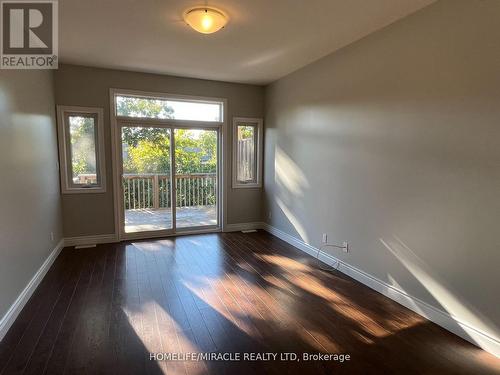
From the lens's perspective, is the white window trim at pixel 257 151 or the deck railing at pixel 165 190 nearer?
the deck railing at pixel 165 190

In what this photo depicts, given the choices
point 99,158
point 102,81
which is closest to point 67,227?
point 99,158

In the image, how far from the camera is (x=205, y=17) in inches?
99.9

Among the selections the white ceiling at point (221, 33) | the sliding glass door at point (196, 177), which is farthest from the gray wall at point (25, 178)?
the sliding glass door at point (196, 177)

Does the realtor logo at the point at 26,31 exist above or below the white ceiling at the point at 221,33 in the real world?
below

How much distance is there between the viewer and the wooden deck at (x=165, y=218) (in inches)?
190

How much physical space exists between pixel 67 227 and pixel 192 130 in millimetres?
2503

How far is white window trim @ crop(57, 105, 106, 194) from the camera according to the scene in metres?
4.21

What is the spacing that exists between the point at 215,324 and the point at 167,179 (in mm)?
3085

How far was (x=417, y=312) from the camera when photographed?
8.61ft

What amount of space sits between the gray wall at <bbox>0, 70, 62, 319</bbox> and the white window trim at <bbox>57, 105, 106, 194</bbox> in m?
0.17

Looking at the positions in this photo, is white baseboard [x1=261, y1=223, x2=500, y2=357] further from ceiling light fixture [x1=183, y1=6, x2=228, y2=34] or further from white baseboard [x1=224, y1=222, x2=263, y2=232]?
ceiling light fixture [x1=183, y1=6, x2=228, y2=34]

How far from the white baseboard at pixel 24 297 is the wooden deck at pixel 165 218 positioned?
1.19 metres

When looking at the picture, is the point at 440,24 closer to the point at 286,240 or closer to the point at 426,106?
the point at 426,106

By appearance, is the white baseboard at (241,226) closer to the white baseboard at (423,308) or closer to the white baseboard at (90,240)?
the white baseboard at (423,308)
